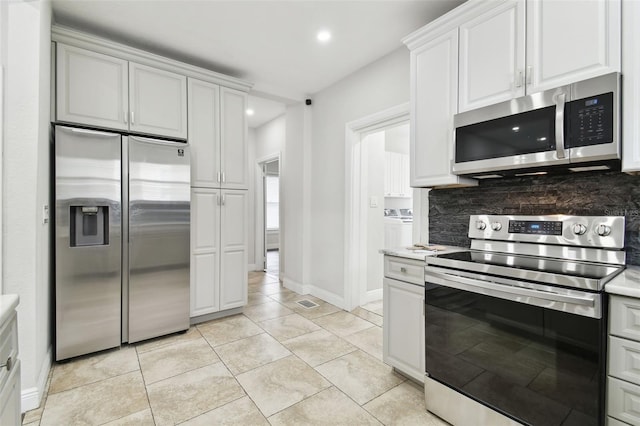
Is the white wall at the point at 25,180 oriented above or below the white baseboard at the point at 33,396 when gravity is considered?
above

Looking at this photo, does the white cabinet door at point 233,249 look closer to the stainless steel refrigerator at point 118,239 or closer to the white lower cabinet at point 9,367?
the stainless steel refrigerator at point 118,239

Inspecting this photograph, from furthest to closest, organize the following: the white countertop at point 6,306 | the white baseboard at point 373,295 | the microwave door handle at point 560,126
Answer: the white baseboard at point 373,295 < the microwave door handle at point 560,126 < the white countertop at point 6,306

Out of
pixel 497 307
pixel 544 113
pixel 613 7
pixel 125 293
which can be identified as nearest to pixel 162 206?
pixel 125 293

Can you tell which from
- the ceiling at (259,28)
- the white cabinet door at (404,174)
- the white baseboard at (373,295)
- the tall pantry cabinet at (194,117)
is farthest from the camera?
the white cabinet door at (404,174)

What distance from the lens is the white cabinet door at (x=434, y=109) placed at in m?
2.08

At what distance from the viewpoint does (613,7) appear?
1428mm

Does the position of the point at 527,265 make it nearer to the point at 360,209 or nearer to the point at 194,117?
the point at 360,209

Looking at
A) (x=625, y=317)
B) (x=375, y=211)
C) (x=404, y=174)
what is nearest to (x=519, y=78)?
(x=625, y=317)

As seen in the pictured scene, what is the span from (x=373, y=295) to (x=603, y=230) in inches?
101

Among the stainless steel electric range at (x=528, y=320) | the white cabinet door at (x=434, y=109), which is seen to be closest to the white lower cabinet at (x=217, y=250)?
the white cabinet door at (x=434, y=109)

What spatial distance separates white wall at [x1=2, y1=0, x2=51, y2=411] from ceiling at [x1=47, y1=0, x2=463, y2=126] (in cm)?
69

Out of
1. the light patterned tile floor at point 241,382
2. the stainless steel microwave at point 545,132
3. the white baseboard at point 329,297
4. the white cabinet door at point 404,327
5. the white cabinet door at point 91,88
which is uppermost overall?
the white cabinet door at point 91,88

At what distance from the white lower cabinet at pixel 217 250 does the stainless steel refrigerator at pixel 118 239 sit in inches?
7.2

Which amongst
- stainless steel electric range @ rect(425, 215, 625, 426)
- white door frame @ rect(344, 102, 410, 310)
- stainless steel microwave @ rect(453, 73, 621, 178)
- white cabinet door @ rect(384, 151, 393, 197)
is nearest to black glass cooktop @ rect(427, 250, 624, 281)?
stainless steel electric range @ rect(425, 215, 625, 426)
